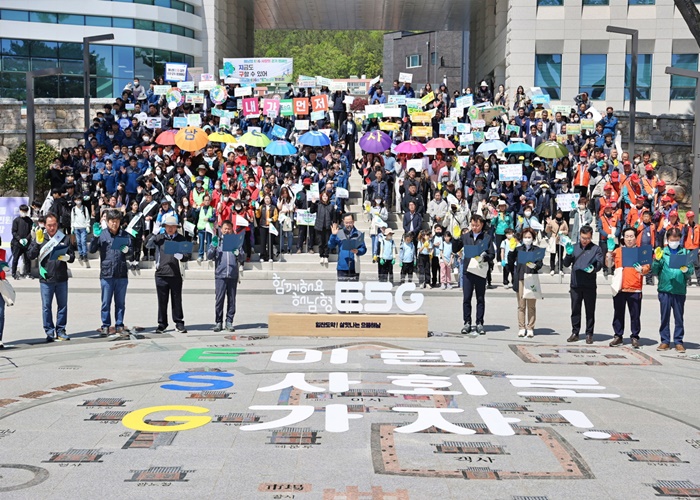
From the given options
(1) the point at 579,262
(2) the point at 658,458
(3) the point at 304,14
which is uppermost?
(3) the point at 304,14

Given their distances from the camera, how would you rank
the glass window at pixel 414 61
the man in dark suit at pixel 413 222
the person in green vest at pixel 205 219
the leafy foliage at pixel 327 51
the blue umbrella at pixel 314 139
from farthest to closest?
the leafy foliage at pixel 327 51, the glass window at pixel 414 61, the blue umbrella at pixel 314 139, the person in green vest at pixel 205 219, the man in dark suit at pixel 413 222

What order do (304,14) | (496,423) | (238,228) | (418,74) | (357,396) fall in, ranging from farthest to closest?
(418,74) < (304,14) < (238,228) < (357,396) < (496,423)

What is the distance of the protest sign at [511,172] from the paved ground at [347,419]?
921 cm

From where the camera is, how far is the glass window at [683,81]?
37.0 m

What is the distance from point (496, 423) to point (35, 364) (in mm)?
6590

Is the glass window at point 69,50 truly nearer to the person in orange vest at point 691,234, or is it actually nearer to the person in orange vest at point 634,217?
the person in orange vest at point 634,217

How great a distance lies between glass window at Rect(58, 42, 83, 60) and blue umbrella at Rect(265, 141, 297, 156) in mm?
14201

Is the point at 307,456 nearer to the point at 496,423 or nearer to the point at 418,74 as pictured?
the point at 496,423

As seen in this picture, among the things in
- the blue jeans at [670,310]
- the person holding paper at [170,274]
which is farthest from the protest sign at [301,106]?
the blue jeans at [670,310]

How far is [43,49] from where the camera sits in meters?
36.4

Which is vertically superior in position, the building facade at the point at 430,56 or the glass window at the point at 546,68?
the building facade at the point at 430,56

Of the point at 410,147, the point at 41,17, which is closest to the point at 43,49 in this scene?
the point at 41,17

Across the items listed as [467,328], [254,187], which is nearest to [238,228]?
[254,187]

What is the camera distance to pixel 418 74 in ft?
275
